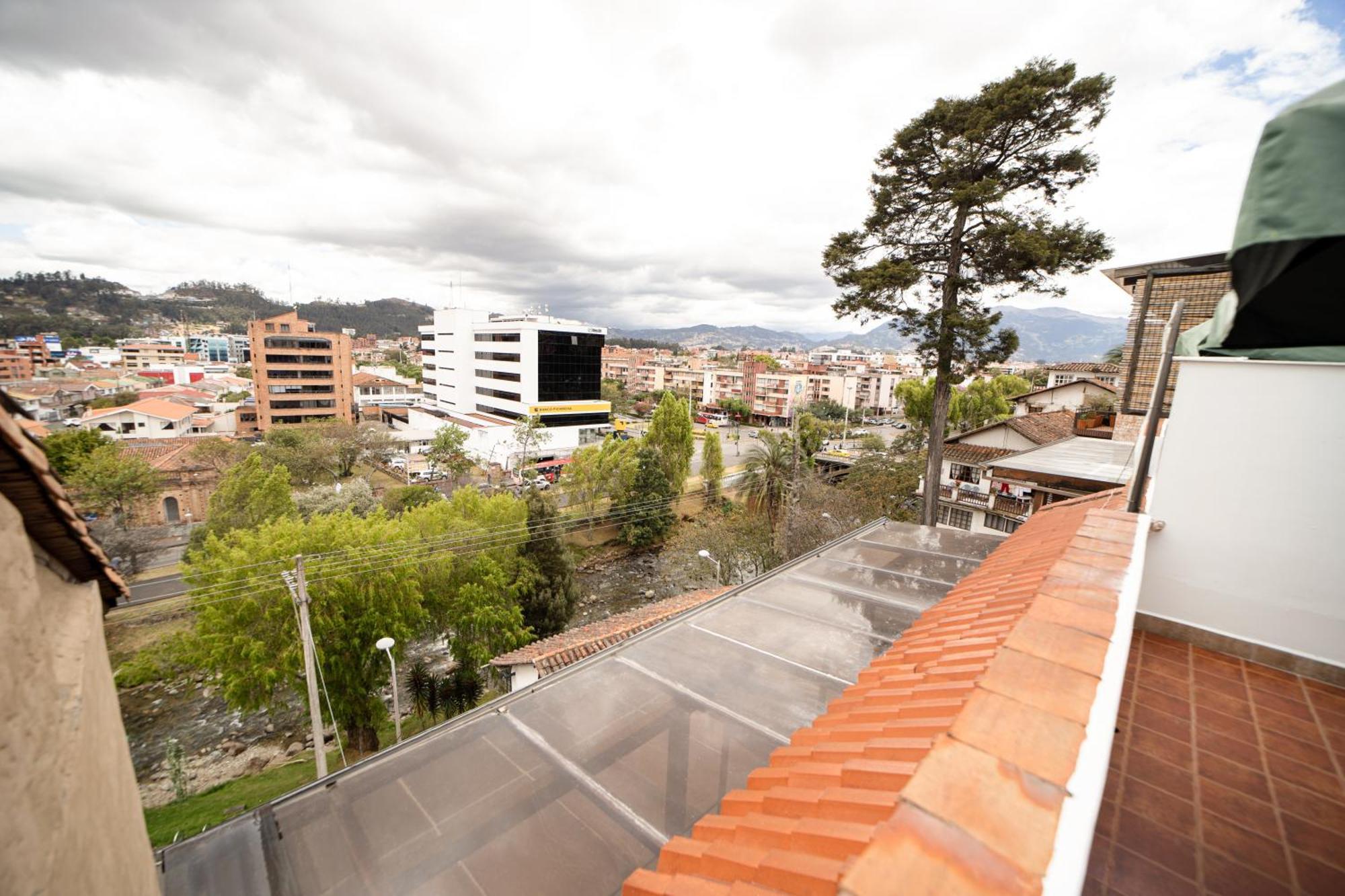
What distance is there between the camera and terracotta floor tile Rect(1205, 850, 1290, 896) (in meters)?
1.69

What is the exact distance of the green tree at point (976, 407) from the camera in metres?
32.4

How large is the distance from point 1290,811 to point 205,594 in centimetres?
1568

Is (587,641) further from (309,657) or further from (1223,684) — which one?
(1223,684)

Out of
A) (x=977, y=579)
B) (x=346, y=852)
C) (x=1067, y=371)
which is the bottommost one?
(x=346, y=852)

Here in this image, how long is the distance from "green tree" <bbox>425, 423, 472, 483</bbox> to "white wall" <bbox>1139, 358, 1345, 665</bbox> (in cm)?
3142

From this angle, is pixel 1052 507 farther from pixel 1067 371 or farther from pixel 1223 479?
pixel 1067 371

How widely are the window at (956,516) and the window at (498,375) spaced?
98.5 ft

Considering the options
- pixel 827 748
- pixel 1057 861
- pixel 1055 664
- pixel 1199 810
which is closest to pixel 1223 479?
pixel 1199 810

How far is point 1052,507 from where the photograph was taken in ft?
18.1

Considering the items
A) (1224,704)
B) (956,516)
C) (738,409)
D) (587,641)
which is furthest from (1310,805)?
(738,409)

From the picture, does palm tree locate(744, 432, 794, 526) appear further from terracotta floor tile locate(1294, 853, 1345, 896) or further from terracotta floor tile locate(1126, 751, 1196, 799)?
terracotta floor tile locate(1294, 853, 1345, 896)

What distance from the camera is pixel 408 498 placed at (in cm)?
2300

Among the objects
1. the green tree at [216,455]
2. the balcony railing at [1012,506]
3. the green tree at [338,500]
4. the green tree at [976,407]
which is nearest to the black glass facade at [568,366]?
the green tree at [338,500]

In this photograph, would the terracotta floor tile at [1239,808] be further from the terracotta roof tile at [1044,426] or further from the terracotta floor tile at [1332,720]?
the terracotta roof tile at [1044,426]
